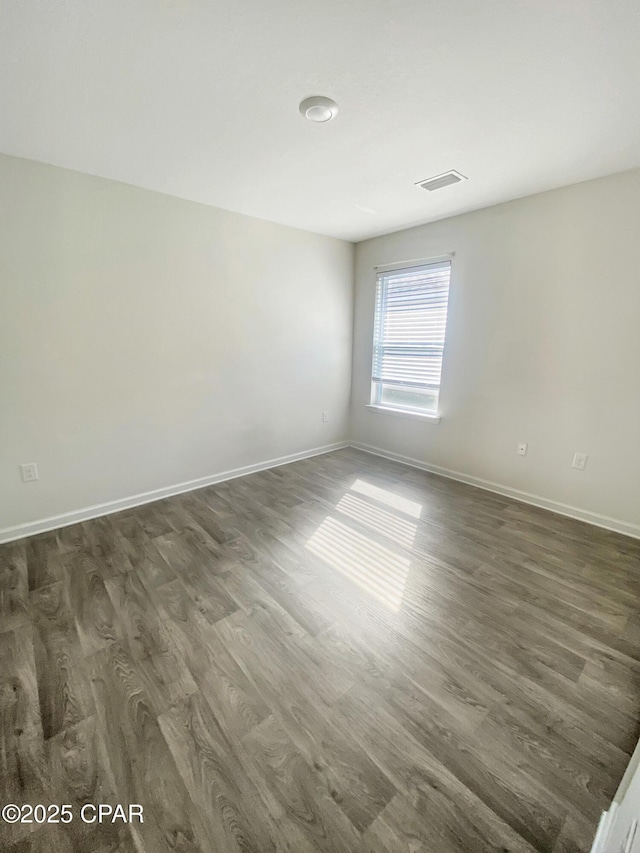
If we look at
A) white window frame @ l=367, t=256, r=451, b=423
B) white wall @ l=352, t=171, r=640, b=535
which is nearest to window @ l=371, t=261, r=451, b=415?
white window frame @ l=367, t=256, r=451, b=423

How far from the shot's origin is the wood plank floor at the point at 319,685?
1.01 metres

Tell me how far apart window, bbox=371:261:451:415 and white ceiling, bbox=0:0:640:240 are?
1079 millimetres

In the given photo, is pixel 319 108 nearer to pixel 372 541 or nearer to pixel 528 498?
pixel 372 541

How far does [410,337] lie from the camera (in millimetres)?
3633

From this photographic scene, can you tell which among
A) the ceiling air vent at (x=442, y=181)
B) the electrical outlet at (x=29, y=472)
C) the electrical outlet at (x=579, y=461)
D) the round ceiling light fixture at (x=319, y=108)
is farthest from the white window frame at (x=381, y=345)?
the electrical outlet at (x=29, y=472)

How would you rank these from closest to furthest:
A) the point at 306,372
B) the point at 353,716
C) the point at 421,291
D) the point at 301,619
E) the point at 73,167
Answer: the point at 353,716
the point at 301,619
the point at 73,167
the point at 421,291
the point at 306,372

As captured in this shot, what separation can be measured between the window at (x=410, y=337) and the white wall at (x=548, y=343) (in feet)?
0.48

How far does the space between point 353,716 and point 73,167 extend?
336 cm

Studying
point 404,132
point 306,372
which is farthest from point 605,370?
point 306,372

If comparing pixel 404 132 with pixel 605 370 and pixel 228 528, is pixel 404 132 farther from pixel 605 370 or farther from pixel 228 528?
pixel 228 528

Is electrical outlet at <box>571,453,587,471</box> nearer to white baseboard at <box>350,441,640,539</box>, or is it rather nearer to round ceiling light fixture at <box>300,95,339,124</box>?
white baseboard at <box>350,441,640,539</box>

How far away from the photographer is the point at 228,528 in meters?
2.53

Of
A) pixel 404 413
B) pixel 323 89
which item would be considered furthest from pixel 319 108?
pixel 404 413

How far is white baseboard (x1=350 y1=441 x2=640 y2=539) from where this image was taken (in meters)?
2.51
